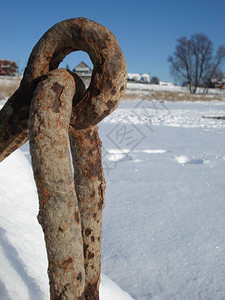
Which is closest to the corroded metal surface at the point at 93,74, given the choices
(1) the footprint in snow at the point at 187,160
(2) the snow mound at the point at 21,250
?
(2) the snow mound at the point at 21,250

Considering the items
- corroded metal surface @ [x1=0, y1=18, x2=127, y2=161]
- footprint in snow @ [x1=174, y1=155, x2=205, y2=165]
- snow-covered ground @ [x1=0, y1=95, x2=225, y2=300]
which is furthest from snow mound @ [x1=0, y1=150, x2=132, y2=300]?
footprint in snow @ [x1=174, y1=155, x2=205, y2=165]

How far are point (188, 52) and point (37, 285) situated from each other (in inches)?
1819

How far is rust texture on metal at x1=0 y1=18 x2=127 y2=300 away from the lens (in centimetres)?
43

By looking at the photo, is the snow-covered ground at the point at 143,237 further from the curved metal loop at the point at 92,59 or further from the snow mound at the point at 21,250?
the curved metal loop at the point at 92,59

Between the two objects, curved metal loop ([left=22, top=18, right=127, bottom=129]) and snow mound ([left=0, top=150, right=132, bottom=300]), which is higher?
curved metal loop ([left=22, top=18, right=127, bottom=129])

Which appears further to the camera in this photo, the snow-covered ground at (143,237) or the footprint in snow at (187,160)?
the footprint in snow at (187,160)

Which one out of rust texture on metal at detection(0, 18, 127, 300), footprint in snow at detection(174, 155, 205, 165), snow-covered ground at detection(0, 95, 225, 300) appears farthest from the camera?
footprint in snow at detection(174, 155, 205, 165)

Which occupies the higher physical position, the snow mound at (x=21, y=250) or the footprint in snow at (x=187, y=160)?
the snow mound at (x=21, y=250)

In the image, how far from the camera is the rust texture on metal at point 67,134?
0.43 m

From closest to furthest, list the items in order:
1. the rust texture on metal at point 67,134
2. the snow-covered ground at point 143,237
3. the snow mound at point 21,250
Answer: the rust texture on metal at point 67,134, the snow mound at point 21,250, the snow-covered ground at point 143,237

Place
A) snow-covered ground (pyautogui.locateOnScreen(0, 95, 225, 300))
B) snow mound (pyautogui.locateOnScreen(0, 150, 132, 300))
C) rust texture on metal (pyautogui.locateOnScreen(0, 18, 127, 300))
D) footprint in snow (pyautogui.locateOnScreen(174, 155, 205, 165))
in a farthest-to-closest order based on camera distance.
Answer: footprint in snow (pyautogui.locateOnScreen(174, 155, 205, 165)), snow-covered ground (pyautogui.locateOnScreen(0, 95, 225, 300)), snow mound (pyautogui.locateOnScreen(0, 150, 132, 300)), rust texture on metal (pyautogui.locateOnScreen(0, 18, 127, 300))

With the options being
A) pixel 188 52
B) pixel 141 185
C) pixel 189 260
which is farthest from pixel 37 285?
pixel 188 52

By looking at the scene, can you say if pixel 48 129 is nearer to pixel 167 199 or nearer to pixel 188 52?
pixel 167 199

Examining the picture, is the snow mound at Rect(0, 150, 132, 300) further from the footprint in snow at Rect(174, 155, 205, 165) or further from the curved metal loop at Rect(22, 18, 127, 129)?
the footprint in snow at Rect(174, 155, 205, 165)
